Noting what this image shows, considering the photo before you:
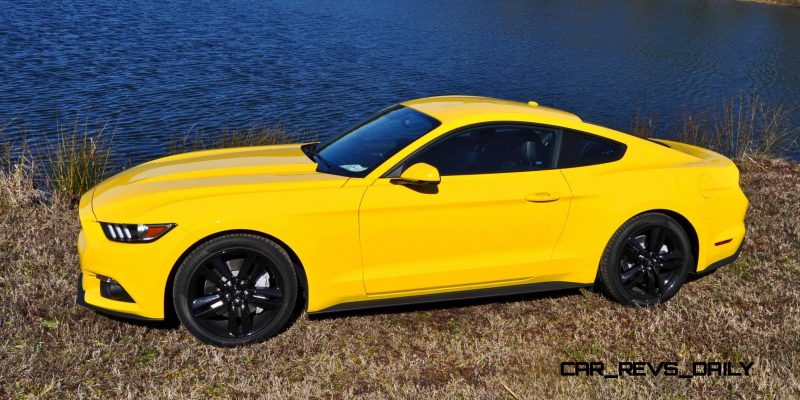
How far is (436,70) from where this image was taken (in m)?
21.1

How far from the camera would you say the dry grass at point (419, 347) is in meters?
4.45

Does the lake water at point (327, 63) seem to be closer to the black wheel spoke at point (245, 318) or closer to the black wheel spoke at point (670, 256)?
the black wheel spoke at point (245, 318)

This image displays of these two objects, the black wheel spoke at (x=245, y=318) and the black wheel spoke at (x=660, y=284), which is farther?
the black wheel spoke at (x=660, y=284)

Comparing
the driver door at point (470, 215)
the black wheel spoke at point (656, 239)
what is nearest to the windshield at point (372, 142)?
the driver door at point (470, 215)

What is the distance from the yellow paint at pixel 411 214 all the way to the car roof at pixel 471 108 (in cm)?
2

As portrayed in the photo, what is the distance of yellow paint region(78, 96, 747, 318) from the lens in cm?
462

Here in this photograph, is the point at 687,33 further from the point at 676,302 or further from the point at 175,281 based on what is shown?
the point at 175,281

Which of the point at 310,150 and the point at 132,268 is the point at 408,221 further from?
the point at 132,268

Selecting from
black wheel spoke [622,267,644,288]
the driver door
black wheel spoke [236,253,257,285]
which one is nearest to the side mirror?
the driver door

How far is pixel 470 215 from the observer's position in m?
5.03

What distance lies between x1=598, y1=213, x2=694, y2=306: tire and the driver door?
532 millimetres

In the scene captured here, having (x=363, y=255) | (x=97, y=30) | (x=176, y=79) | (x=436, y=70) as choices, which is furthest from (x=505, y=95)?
(x=363, y=255)

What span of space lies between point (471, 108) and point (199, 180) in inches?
76.7

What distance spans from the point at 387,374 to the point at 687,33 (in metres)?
29.3
